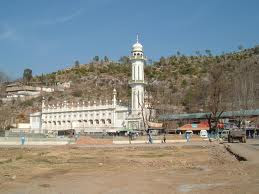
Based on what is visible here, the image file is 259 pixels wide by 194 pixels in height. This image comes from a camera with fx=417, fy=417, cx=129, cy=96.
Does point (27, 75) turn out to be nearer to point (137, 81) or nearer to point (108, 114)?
point (108, 114)

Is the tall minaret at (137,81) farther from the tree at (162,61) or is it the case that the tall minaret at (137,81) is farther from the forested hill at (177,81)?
the tree at (162,61)

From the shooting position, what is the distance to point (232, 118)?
273 ft

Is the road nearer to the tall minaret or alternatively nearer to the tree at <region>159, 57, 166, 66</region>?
the tall minaret

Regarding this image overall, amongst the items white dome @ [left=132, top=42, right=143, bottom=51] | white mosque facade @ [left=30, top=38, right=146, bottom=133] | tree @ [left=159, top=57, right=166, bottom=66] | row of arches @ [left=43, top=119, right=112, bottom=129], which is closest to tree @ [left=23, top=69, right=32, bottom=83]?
tree @ [left=159, top=57, right=166, bottom=66]

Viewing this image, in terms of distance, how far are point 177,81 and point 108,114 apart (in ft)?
219

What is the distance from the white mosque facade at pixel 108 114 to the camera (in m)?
81.4

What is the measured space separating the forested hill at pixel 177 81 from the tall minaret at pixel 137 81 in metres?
10.7

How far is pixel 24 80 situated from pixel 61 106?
94.5 metres

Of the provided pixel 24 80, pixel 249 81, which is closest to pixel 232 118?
pixel 249 81

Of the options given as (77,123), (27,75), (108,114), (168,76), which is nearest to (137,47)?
(108,114)

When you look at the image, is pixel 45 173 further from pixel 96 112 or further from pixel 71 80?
pixel 71 80

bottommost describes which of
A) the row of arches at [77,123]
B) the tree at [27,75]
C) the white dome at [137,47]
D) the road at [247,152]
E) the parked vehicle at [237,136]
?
the road at [247,152]

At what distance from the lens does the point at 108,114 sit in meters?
83.9

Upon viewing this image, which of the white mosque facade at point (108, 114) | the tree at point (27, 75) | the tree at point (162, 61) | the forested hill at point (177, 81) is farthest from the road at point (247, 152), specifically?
the tree at point (27, 75)
